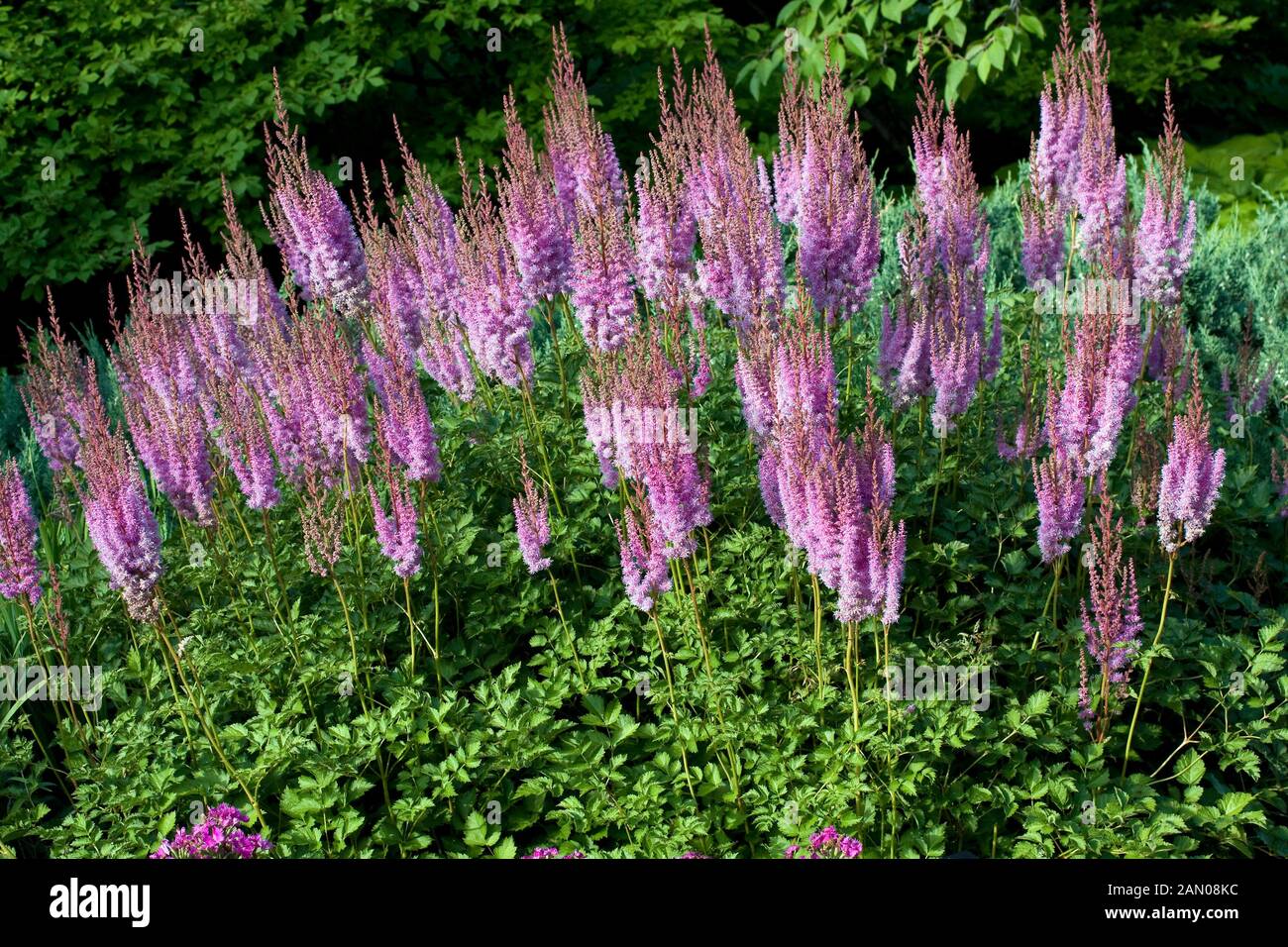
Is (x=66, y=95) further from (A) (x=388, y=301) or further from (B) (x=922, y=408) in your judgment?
(B) (x=922, y=408)

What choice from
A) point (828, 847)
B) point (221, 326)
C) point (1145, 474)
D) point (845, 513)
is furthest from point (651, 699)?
point (221, 326)

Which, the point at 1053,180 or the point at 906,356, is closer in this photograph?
the point at 906,356

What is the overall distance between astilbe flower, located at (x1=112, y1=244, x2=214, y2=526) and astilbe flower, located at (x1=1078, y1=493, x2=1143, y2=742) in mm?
2972

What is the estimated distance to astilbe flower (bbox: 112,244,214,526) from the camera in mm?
4352

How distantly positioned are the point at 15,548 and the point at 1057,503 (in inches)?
130

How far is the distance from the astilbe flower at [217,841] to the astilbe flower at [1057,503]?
2.58 m

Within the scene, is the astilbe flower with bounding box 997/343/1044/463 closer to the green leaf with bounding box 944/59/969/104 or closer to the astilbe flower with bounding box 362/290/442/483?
the astilbe flower with bounding box 362/290/442/483

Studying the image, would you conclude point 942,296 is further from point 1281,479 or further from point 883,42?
point 883,42

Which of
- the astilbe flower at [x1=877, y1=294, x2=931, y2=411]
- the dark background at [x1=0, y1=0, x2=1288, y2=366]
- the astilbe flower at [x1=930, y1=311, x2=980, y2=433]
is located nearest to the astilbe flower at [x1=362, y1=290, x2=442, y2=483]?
the astilbe flower at [x1=877, y1=294, x2=931, y2=411]

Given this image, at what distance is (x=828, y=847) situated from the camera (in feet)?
11.7

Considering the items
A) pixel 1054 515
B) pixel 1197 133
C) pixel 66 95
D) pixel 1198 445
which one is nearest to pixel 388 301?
pixel 1054 515

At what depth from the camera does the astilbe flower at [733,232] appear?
15.1ft

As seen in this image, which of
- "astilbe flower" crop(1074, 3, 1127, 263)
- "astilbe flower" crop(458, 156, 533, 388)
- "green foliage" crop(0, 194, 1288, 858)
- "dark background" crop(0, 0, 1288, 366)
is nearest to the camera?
"green foliage" crop(0, 194, 1288, 858)

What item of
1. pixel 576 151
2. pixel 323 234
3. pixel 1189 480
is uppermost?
pixel 576 151
